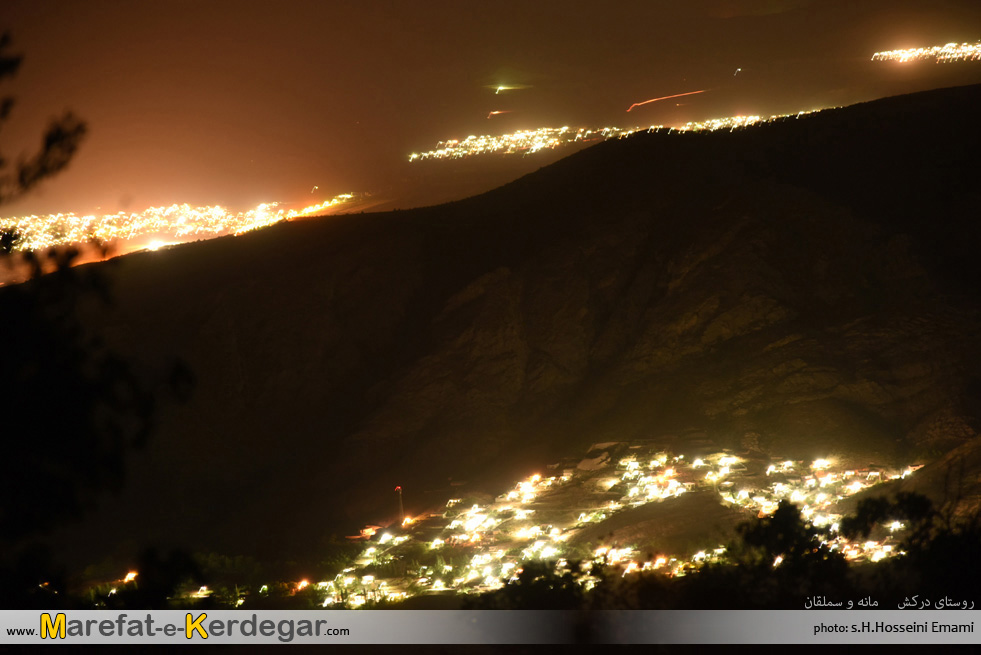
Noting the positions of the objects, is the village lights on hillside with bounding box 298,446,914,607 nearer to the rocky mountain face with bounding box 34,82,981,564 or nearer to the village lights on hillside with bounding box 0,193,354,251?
the rocky mountain face with bounding box 34,82,981,564

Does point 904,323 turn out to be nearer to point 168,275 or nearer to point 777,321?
point 777,321

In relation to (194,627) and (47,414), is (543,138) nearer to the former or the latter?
(194,627)

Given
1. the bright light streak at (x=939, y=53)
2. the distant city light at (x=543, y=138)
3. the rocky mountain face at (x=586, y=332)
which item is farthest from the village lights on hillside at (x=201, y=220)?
the bright light streak at (x=939, y=53)

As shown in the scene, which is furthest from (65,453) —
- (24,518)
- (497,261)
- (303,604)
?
(497,261)

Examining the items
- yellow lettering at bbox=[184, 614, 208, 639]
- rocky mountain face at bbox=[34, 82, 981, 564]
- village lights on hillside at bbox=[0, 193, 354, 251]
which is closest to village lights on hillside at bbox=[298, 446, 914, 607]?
rocky mountain face at bbox=[34, 82, 981, 564]

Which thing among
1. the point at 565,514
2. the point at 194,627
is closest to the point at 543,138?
the point at 565,514

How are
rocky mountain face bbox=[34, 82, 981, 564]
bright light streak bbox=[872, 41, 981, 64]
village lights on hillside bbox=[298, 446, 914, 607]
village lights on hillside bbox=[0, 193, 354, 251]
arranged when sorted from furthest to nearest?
village lights on hillside bbox=[0, 193, 354, 251] → bright light streak bbox=[872, 41, 981, 64] → rocky mountain face bbox=[34, 82, 981, 564] → village lights on hillside bbox=[298, 446, 914, 607]

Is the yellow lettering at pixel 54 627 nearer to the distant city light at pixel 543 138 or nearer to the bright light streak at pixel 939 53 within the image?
the distant city light at pixel 543 138
